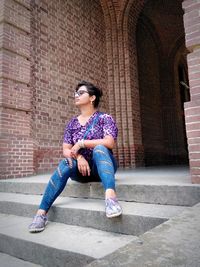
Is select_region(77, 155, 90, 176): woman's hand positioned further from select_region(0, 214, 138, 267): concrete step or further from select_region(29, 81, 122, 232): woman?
select_region(0, 214, 138, 267): concrete step

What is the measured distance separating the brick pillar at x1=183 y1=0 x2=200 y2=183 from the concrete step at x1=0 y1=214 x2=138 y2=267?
977 mm

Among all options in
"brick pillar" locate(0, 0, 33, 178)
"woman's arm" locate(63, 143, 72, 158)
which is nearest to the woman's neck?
"woman's arm" locate(63, 143, 72, 158)

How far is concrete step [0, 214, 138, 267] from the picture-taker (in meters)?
1.66

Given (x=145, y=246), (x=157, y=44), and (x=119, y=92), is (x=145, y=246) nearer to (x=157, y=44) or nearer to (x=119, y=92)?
(x=119, y=92)

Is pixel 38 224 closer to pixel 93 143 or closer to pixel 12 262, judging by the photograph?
pixel 12 262

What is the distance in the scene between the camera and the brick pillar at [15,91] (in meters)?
4.35

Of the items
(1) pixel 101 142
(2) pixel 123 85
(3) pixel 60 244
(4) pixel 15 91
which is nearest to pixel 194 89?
(1) pixel 101 142

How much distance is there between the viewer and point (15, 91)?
4582 mm

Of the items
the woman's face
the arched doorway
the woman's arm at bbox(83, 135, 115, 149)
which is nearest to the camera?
the woman's arm at bbox(83, 135, 115, 149)

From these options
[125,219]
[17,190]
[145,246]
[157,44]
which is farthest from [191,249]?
[157,44]

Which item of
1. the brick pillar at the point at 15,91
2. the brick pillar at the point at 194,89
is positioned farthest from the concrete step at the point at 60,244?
the brick pillar at the point at 15,91

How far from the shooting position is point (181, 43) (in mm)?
10586

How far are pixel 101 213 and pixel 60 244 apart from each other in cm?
43

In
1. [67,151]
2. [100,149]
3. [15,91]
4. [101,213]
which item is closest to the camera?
[101,213]
